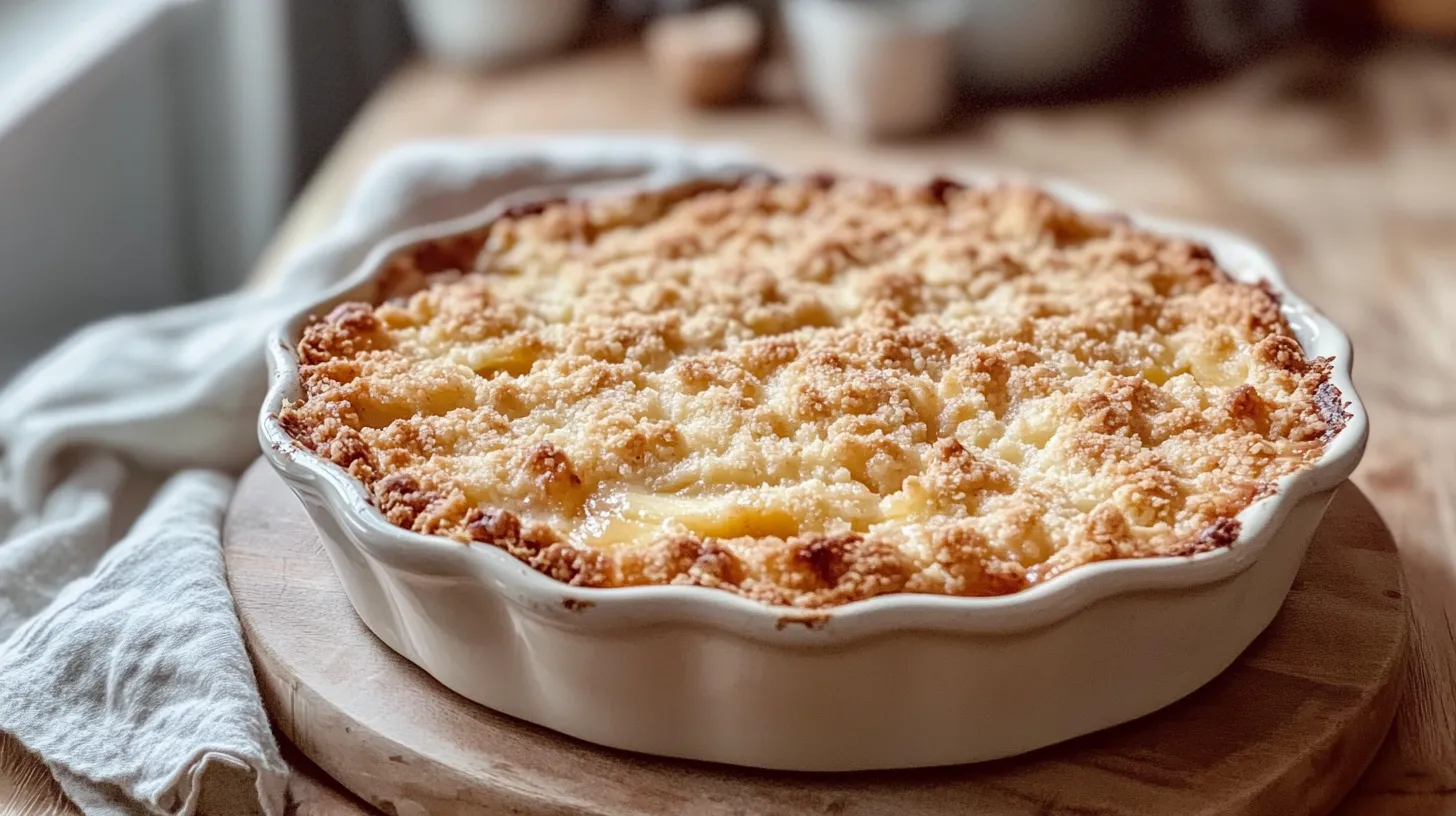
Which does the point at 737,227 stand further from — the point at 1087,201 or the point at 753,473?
the point at 753,473

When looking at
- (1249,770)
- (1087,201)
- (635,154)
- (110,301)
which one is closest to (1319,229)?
(1087,201)

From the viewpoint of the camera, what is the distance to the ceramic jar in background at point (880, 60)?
8.77 feet

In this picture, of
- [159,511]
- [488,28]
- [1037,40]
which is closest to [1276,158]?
[1037,40]

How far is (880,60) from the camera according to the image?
2721 millimetres

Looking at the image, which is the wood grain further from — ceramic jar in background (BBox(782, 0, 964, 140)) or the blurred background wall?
the blurred background wall

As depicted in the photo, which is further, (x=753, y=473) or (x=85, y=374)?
(x=85, y=374)

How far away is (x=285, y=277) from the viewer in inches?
75.7

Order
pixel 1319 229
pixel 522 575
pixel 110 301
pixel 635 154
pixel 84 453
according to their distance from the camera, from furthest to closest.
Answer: pixel 110 301, pixel 1319 229, pixel 635 154, pixel 84 453, pixel 522 575

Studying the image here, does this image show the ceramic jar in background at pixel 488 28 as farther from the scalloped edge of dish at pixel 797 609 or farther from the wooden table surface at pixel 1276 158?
the scalloped edge of dish at pixel 797 609

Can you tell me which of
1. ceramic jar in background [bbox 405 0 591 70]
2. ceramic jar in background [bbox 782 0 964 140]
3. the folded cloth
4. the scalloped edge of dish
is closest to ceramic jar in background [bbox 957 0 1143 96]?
ceramic jar in background [bbox 782 0 964 140]

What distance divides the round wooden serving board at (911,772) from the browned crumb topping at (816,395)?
0.17m

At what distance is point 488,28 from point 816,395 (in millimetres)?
2071

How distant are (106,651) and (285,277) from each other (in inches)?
29.1

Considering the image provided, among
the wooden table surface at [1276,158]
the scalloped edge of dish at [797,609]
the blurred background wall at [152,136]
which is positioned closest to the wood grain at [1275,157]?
the wooden table surface at [1276,158]
